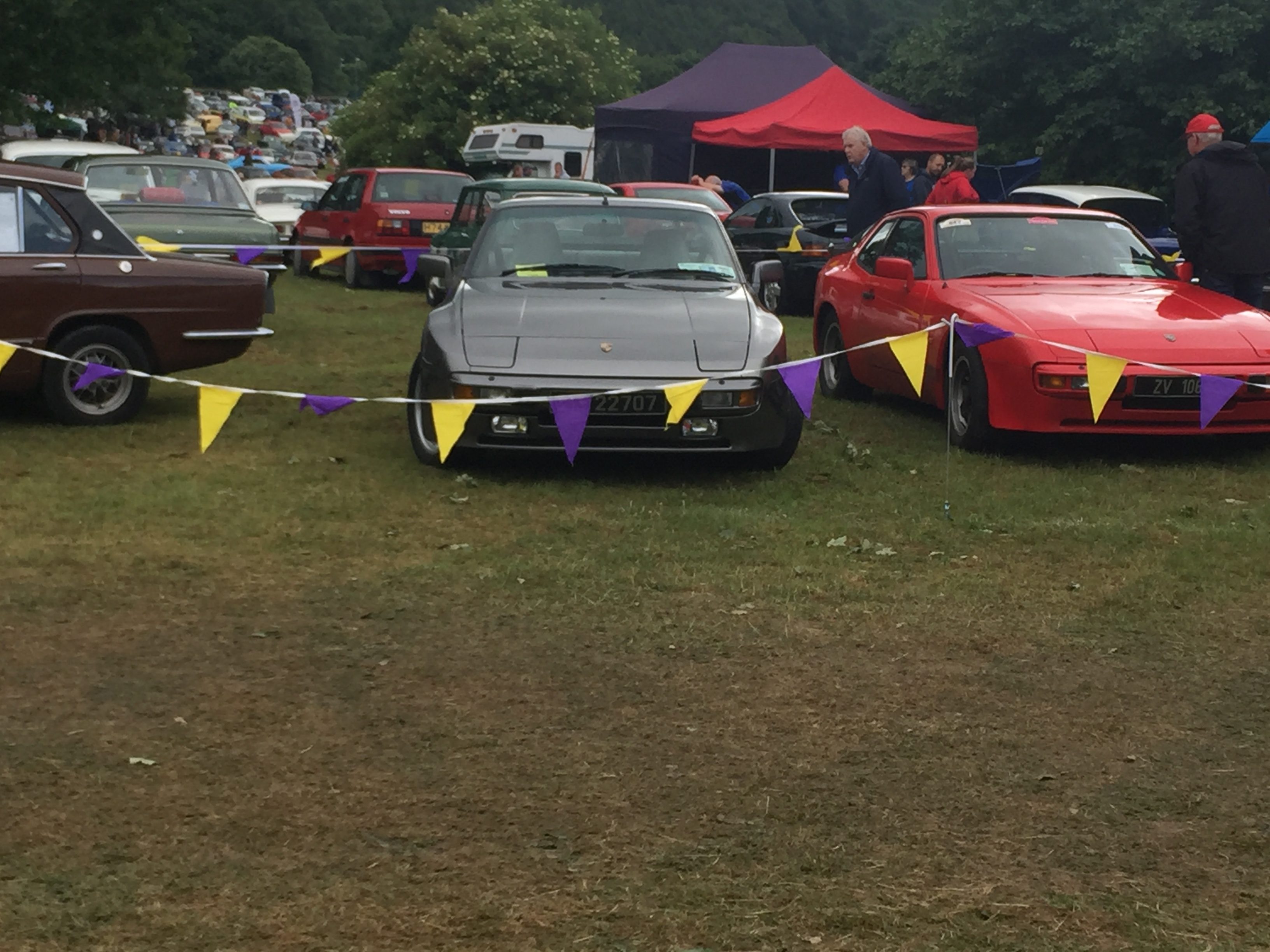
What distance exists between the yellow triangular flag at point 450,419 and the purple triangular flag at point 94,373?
5.80 feet

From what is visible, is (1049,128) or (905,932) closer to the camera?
(905,932)

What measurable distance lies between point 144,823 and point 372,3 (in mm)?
151169

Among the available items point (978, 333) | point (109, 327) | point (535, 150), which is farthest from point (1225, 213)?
point (535, 150)

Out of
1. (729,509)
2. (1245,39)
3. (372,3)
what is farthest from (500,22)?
(372,3)

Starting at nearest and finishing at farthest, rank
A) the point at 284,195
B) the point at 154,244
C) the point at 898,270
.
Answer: the point at 898,270, the point at 154,244, the point at 284,195

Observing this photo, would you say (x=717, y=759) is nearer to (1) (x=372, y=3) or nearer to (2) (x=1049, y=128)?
(2) (x=1049, y=128)

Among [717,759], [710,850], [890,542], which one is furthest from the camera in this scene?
[890,542]

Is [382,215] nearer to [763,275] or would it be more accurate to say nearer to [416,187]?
[416,187]

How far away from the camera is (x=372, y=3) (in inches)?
5837

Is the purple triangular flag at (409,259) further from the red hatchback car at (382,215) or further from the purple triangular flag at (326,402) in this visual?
the purple triangular flag at (326,402)

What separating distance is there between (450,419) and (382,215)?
44.8 feet

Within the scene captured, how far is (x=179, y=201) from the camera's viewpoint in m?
16.5

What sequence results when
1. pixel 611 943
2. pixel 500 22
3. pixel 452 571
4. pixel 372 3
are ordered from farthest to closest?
pixel 372 3 → pixel 500 22 → pixel 452 571 → pixel 611 943

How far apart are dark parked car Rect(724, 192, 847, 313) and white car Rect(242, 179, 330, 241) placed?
35.8 ft
